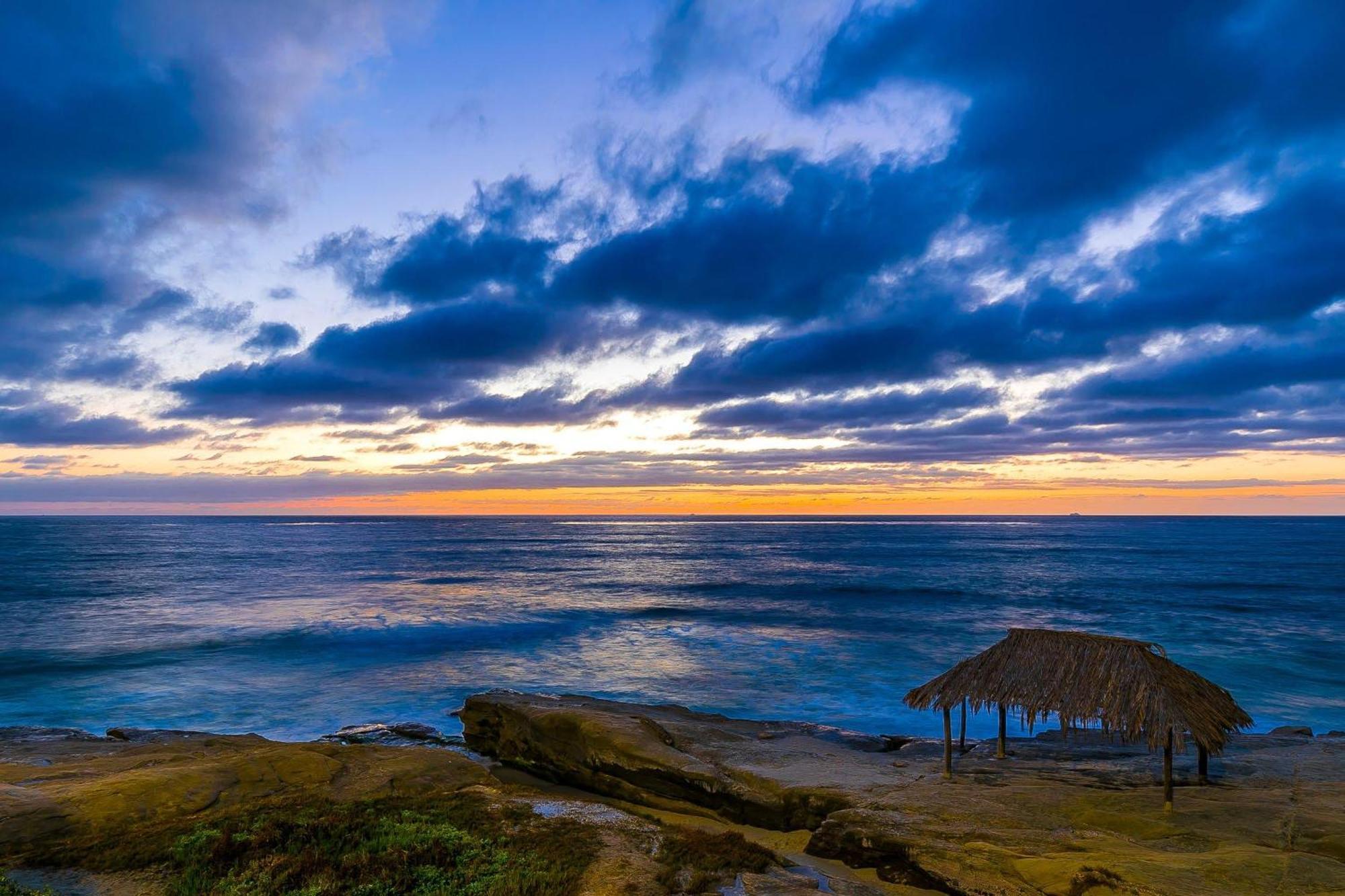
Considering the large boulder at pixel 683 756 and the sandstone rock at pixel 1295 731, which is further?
the sandstone rock at pixel 1295 731

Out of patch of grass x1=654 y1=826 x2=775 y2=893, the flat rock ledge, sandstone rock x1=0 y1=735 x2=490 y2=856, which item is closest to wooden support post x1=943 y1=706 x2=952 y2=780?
the flat rock ledge

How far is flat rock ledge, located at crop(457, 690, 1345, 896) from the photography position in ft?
34.0

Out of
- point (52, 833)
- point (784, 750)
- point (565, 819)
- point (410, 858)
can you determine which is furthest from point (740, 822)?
point (52, 833)

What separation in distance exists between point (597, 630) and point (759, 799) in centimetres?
3260

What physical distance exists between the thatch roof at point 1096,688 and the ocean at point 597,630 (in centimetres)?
996

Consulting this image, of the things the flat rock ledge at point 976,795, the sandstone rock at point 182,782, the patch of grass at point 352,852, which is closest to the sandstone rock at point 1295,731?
the flat rock ledge at point 976,795

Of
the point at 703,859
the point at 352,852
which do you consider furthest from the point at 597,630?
the point at 703,859

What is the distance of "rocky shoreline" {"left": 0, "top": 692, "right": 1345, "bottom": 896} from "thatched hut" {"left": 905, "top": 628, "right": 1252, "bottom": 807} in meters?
1.46

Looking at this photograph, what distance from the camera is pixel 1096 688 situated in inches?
596

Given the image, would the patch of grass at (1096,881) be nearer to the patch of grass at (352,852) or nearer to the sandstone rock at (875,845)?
the sandstone rock at (875,845)

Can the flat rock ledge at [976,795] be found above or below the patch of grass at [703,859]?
below

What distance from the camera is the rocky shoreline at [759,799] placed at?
10.2 meters

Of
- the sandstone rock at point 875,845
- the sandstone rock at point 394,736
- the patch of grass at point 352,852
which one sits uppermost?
the patch of grass at point 352,852

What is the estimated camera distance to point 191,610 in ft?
163
